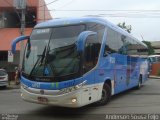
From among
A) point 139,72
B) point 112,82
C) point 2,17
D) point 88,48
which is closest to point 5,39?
point 2,17

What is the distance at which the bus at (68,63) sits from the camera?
11.2m

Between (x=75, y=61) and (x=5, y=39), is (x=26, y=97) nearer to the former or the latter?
(x=75, y=61)

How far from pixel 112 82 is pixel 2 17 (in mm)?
19356

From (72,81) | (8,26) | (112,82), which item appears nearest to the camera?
(72,81)

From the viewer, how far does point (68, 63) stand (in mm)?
11344

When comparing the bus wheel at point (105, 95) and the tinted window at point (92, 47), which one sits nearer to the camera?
the tinted window at point (92, 47)

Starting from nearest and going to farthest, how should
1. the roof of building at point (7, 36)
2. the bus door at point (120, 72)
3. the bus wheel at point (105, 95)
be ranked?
1. the bus wheel at point (105, 95)
2. the bus door at point (120, 72)
3. the roof of building at point (7, 36)

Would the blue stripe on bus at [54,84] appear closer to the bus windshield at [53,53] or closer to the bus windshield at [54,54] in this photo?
the bus windshield at [54,54]

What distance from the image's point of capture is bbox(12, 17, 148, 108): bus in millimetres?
11203

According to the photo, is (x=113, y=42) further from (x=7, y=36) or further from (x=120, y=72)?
(x=7, y=36)

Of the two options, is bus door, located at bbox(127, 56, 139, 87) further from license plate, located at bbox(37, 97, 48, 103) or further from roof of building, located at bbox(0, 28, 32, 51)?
roof of building, located at bbox(0, 28, 32, 51)

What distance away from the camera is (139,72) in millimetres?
20828

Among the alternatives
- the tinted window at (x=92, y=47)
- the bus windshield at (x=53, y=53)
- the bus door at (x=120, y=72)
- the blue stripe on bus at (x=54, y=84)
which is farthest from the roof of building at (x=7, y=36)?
the blue stripe on bus at (x=54, y=84)

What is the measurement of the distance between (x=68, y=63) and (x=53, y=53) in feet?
2.21
